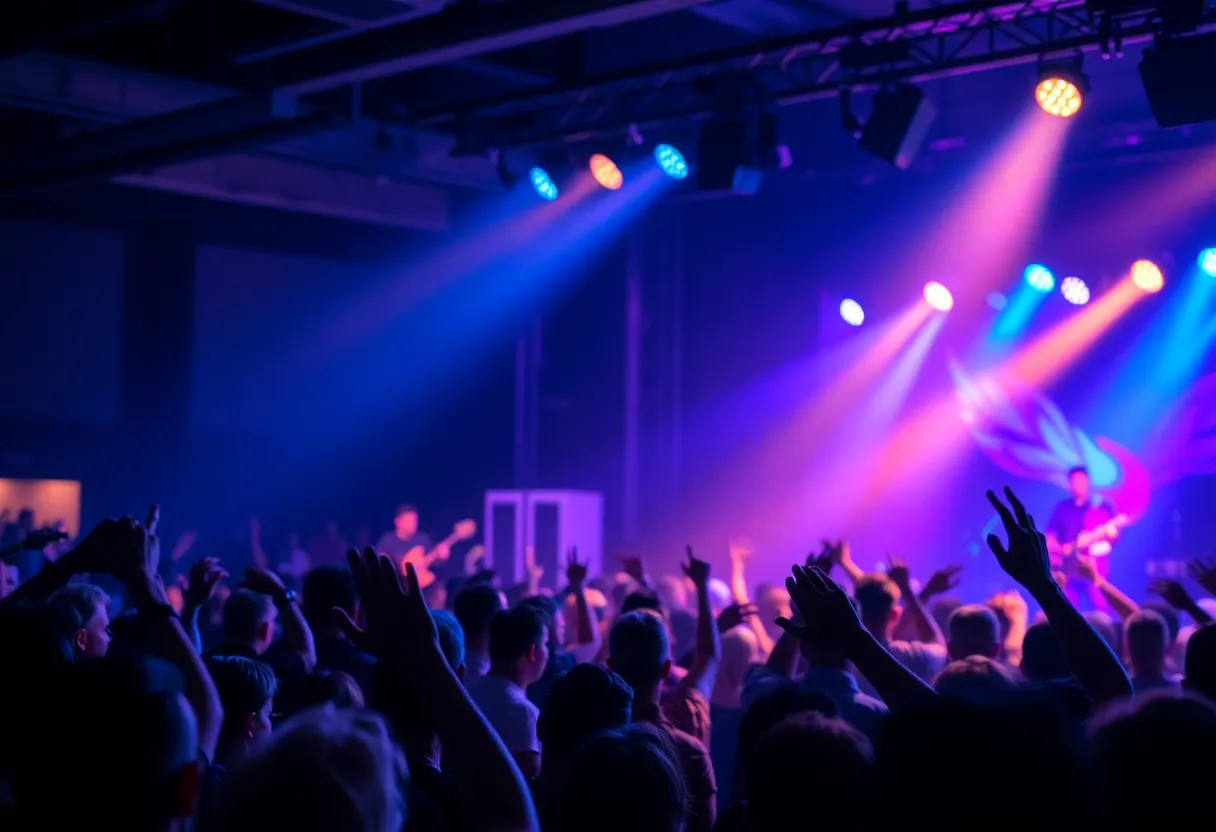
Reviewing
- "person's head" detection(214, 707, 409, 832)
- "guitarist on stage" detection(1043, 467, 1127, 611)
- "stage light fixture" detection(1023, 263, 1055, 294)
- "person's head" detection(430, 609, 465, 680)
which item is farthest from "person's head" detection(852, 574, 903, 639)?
"stage light fixture" detection(1023, 263, 1055, 294)

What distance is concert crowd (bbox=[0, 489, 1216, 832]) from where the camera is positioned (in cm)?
126

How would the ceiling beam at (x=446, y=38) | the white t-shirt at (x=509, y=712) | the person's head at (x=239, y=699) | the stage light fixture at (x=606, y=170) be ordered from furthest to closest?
the stage light fixture at (x=606, y=170)
the ceiling beam at (x=446, y=38)
the white t-shirt at (x=509, y=712)
the person's head at (x=239, y=699)

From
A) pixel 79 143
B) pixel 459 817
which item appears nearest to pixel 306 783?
pixel 459 817

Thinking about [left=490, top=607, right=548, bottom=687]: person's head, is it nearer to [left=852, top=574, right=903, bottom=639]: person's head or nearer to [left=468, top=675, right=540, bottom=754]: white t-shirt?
[left=468, top=675, right=540, bottom=754]: white t-shirt

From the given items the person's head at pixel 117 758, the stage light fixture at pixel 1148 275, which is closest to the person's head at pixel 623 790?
the person's head at pixel 117 758

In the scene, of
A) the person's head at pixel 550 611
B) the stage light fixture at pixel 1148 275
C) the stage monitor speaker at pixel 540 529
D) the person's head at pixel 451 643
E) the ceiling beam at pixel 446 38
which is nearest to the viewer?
the person's head at pixel 451 643

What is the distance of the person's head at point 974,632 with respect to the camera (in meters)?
4.13

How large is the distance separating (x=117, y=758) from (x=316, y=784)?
0.29 meters

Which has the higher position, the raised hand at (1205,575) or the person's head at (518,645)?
the raised hand at (1205,575)

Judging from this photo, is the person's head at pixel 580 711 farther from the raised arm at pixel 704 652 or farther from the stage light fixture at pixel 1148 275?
the stage light fixture at pixel 1148 275

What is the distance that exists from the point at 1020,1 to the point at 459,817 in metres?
5.47

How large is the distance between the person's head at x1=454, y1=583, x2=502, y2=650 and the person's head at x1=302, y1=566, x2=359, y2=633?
371mm

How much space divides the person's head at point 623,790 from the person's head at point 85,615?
1.88 meters

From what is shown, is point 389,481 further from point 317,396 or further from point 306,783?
point 306,783
